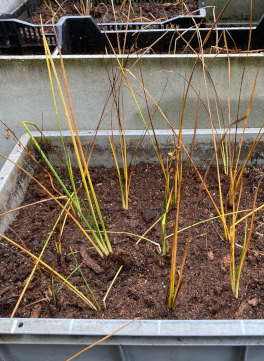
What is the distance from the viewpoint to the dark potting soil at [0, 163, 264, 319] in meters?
1.02

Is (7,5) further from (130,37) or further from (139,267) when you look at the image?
(139,267)

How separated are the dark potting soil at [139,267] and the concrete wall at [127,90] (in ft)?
1.25

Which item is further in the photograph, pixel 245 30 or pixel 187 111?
pixel 245 30

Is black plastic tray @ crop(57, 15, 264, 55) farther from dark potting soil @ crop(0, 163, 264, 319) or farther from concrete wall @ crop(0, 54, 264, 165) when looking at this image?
dark potting soil @ crop(0, 163, 264, 319)

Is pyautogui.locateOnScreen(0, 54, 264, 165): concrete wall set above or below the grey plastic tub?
above

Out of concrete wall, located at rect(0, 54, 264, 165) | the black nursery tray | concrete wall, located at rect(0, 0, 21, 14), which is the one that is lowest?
concrete wall, located at rect(0, 54, 264, 165)

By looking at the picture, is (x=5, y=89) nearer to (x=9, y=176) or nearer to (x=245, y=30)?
(x=9, y=176)

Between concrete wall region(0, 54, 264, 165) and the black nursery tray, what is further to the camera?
the black nursery tray

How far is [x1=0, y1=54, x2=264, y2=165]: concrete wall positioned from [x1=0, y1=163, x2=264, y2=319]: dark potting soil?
1.25ft

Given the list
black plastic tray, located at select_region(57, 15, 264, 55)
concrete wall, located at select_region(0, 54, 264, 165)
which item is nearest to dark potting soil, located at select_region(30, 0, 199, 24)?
black plastic tray, located at select_region(57, 15, 264, 55)

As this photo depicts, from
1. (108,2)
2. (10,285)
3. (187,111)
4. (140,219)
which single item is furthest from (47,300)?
(108,2)

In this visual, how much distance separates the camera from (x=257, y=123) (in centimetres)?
163

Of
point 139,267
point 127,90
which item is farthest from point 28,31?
point 139,267

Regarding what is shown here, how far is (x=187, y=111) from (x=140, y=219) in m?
0.60
